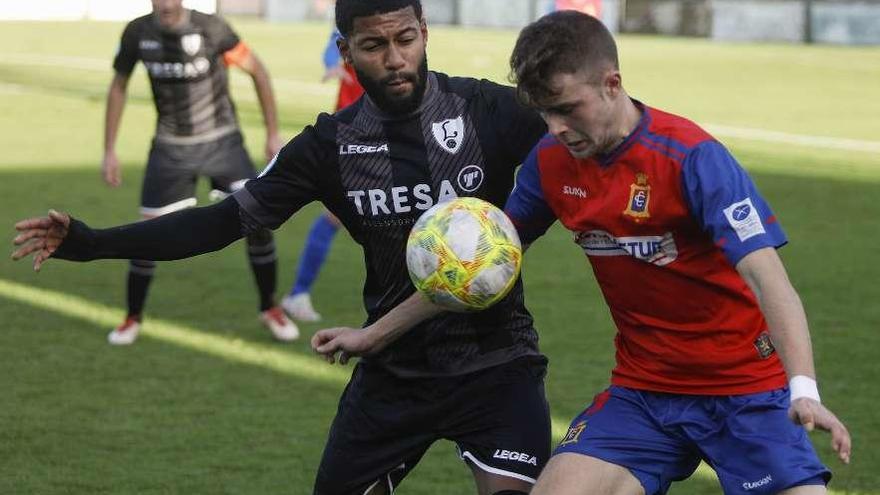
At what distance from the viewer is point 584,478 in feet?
15.1

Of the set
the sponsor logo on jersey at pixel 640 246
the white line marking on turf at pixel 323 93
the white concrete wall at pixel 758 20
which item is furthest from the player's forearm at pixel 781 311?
the white concrete wall at pixel 758 20

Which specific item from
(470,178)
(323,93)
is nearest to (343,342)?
(470,178)

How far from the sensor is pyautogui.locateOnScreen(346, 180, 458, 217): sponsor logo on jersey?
504cm

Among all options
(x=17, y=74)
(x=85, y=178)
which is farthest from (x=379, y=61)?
(x=17, y=74)

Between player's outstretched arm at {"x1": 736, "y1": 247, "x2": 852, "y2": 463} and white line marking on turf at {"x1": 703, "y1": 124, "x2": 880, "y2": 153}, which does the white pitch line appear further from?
white line marking on turf at {"x1": 703, "y1": 124, "x2": 880, "y2": 153}

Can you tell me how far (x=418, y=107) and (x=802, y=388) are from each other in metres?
1.69

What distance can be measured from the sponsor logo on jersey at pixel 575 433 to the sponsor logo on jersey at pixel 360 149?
42.8 inches

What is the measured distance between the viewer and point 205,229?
521 centimetres

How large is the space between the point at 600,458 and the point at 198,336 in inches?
208

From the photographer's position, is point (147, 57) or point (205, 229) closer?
point (205, 229)

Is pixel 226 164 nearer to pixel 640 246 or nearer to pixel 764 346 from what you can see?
pixel 640 246

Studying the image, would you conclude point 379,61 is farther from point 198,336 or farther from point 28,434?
point 198,336

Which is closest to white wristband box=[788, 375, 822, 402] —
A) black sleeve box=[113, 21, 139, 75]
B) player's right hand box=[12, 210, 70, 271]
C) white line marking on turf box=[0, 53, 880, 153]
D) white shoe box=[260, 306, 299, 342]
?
player's right hand box=[12, 210, 70, 271]

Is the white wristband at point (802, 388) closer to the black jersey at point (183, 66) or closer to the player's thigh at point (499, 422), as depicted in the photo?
the player's thigh at point (499, 422)
